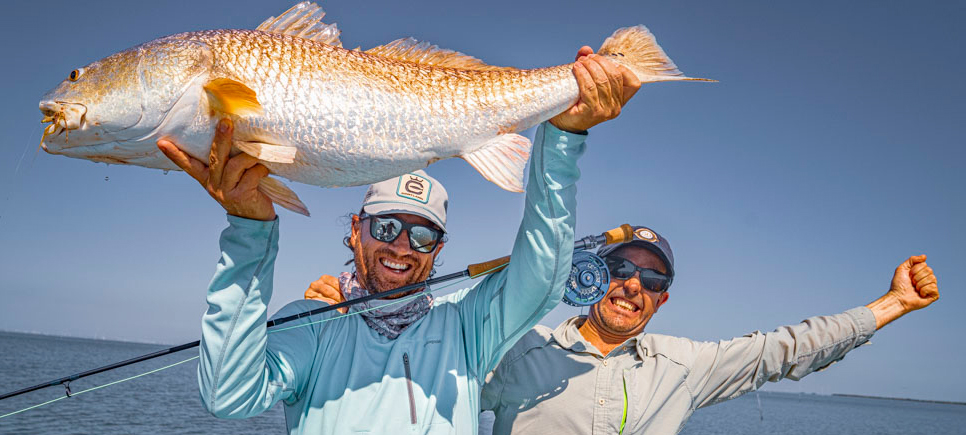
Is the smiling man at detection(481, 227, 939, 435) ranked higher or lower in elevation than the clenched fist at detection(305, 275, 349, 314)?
lower

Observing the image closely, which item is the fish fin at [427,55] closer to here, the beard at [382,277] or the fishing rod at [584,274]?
the beard at [382,277]

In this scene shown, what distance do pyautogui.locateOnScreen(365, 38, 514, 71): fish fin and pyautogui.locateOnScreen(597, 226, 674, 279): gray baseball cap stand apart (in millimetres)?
2242

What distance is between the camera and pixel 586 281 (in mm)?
4348

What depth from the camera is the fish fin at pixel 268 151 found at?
242cm

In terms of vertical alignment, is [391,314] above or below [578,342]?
above

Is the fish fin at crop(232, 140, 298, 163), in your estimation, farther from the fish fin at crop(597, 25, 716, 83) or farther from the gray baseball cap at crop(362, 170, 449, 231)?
the fish fin at crop(597, 25, 716, 83)

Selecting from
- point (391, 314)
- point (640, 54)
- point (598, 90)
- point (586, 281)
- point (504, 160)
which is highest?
point (640, 54)

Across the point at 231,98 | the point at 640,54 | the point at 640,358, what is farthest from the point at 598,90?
the point at 640,358

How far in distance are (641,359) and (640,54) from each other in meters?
2.14

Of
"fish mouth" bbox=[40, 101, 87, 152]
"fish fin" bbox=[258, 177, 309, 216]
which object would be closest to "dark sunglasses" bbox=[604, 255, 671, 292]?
"fish fin" bbox=[258, 177, 309, 216]

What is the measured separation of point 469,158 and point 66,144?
5.72 ft

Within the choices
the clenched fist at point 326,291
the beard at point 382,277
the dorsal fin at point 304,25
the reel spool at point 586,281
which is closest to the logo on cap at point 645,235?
the reel spool at point 586,281

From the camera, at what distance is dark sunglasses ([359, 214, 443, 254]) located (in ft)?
11.1

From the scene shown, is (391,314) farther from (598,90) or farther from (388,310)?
(598,90)
